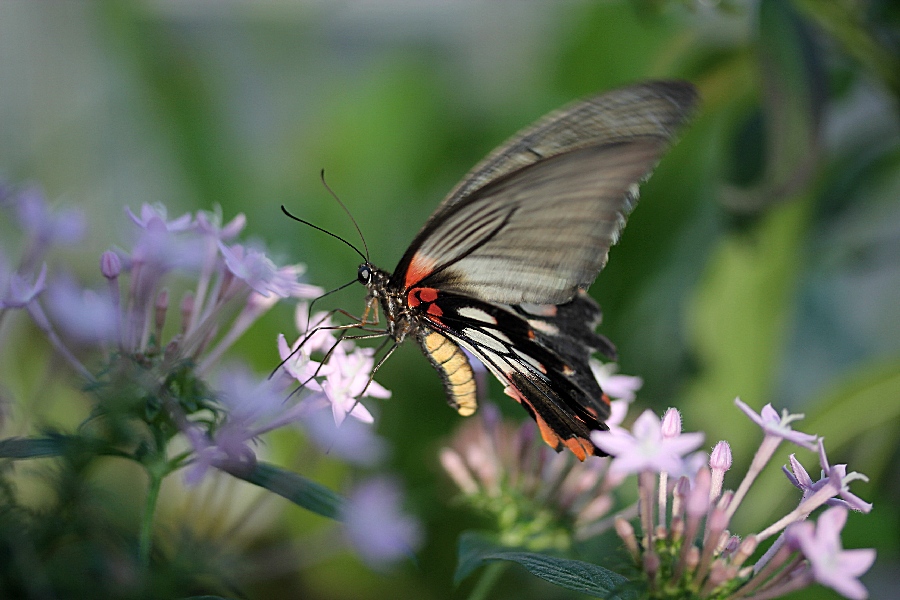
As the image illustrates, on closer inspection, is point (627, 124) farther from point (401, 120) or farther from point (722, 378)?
point (401, 120)

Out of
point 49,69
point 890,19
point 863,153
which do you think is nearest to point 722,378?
point 863,153

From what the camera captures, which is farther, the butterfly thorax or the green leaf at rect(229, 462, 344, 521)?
the butterfly thorax

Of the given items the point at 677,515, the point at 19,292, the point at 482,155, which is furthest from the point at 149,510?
the point at 482,155

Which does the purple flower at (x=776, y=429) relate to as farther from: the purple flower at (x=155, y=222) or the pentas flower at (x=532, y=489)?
the purple flower at (x=155, y=222)

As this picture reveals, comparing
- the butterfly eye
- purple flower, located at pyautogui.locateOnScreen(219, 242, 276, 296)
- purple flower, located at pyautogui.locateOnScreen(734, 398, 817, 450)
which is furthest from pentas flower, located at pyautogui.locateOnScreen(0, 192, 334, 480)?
purple flower, located at pyautogui.locateOnScreen(734, 398, 817, 450)

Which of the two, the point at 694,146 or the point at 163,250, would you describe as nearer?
the point at 163,250

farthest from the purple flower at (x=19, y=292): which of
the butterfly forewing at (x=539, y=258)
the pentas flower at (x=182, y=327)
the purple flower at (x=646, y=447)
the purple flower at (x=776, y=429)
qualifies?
the purple flower at (x=776, y=429)

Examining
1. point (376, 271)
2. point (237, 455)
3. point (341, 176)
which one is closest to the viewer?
point (237, 455)

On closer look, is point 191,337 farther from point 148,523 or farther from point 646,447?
point 646,447

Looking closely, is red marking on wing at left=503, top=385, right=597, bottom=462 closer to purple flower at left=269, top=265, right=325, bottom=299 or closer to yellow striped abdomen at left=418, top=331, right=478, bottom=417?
yellow striped abdomen at left=418, top=331, right=478, bottom=417
